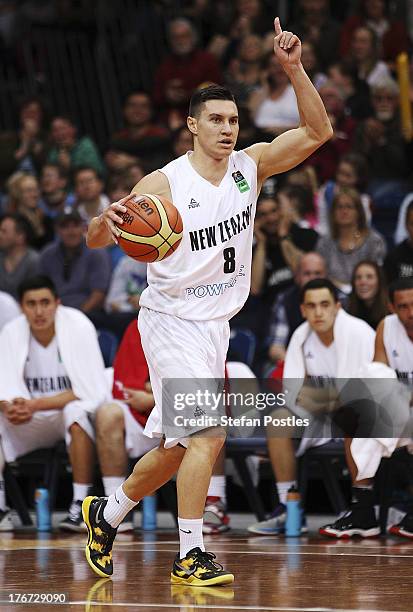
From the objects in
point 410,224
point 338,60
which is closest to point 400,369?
point 410,224

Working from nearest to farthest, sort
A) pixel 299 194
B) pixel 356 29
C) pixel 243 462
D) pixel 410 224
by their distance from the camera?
pixel 243 462
pixel 410 224
pixel 299 194
pixel 356 29

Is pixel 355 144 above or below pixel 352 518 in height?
above

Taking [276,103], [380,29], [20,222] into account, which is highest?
[380,29]

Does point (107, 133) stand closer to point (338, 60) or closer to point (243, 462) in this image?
point (338, 60)

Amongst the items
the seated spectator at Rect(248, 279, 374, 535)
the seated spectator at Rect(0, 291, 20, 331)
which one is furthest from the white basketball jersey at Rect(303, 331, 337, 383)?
the seated spectator at Rect(0, 291, 20, 331)

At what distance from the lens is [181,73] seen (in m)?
16.0

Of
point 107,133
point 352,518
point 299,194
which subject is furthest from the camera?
point 107,133

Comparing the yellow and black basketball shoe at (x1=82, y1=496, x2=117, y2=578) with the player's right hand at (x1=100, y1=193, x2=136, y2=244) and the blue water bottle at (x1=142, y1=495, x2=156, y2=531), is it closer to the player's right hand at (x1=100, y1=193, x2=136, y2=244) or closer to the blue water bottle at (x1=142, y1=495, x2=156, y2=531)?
the player's right hand at (x1=100, y1=193, x2=136, y2=244)

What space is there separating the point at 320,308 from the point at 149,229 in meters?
3.63

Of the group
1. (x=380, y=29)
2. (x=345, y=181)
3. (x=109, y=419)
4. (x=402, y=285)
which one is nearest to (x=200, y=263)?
(x=402, y=285)

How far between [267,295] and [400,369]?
2.49 meters

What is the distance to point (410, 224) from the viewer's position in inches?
455

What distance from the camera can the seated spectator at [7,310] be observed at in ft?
39.0

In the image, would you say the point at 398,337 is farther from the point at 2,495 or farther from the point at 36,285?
the point at 2,495
